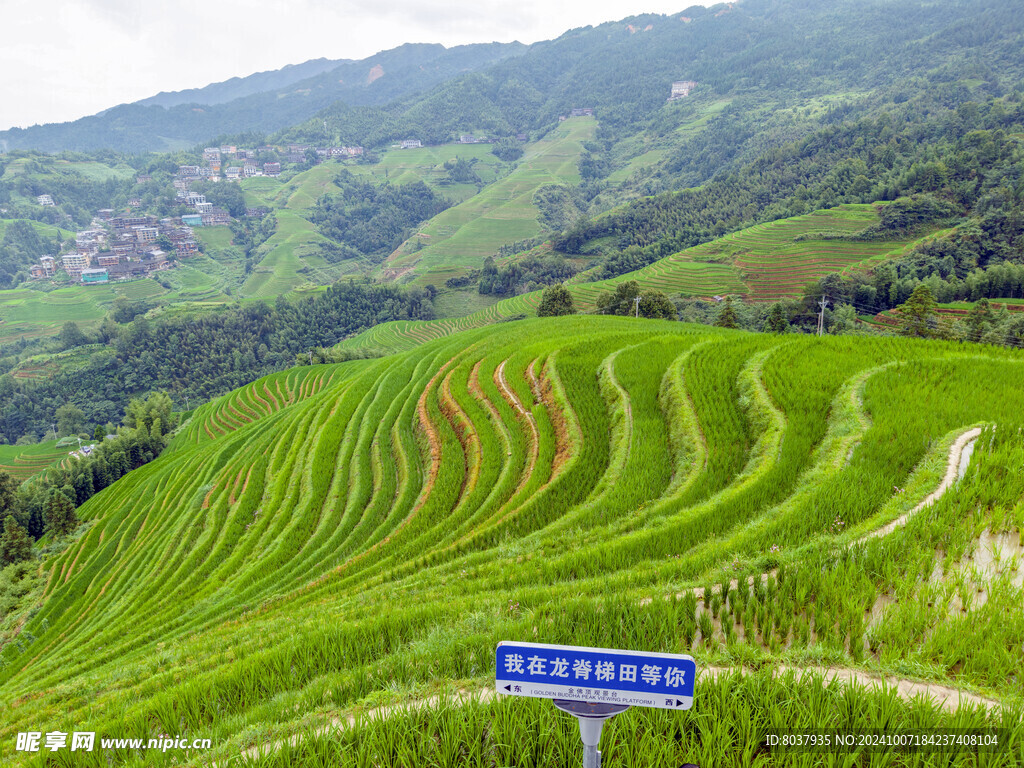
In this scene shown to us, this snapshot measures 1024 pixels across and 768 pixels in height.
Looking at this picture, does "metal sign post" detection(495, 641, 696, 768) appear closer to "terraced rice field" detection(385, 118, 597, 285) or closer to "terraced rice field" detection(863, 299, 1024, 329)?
"terraced rice field" detection(863, 299, 1024, 329)

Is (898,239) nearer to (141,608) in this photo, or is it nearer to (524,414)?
(524,414)

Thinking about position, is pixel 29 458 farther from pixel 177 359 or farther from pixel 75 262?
pixel 75 262

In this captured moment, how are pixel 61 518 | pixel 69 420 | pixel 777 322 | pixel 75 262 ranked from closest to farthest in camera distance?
pixel 61 518 < pixel 777 322 < pixel 69 420 < pixel 75 262

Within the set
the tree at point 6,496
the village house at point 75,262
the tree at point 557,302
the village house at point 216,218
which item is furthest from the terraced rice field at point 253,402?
the village house at point 216,218

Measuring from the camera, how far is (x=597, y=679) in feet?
5.21

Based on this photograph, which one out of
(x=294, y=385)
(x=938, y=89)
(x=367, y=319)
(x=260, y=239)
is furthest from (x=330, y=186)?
(x=938, y=89)

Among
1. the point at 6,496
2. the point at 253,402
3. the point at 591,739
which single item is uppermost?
the point at 591,739

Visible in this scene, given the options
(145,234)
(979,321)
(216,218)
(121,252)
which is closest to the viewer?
(979,321)

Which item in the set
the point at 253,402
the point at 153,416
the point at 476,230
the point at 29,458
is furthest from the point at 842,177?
the point at 29,458

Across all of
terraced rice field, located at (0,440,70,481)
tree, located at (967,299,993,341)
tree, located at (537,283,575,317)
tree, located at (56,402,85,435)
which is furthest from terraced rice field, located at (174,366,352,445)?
tree, located at (967,299,993,341)

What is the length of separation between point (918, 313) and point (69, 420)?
103031mm

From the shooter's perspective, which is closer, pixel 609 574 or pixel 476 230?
pixel 609 574

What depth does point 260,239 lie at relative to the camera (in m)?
164

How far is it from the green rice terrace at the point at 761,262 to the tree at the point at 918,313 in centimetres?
1892
